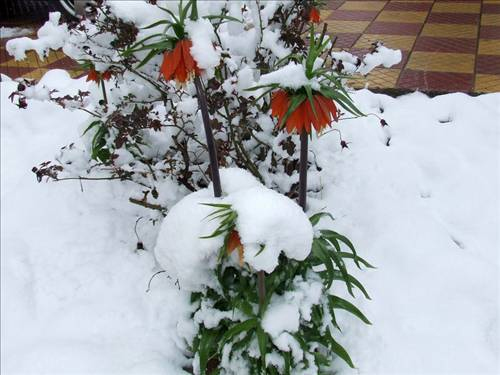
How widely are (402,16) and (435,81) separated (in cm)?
237

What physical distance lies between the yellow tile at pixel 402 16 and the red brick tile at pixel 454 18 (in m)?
0.11

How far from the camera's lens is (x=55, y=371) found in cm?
207

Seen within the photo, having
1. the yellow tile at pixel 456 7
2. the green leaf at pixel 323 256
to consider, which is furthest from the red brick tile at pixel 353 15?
the green leaf at pixel 323 256

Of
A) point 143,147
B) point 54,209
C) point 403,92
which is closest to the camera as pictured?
point 143,147

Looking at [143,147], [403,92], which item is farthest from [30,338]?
[403,92]

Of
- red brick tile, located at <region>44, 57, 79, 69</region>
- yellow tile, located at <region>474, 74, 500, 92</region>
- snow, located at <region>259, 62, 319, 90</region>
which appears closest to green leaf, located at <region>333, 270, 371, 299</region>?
snow, located at <region>259, 62, 319, 90</region>

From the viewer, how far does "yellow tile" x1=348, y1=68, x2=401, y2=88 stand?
4.14 m

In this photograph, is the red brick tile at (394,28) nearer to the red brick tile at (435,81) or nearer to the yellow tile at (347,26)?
the yellow tile at (347,26)

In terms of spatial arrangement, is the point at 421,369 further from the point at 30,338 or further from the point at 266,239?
the point at 30,338

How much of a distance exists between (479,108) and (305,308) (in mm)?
2345

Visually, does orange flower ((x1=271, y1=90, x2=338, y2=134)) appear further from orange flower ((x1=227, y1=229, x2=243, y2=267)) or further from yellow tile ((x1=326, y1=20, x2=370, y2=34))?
yellow tile ((x1=326, y1=20, x2=370, y2=34))

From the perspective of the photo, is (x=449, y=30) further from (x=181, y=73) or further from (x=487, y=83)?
(x=181, y=73)

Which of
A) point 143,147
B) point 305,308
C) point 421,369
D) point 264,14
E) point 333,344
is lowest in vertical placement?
point 421,369

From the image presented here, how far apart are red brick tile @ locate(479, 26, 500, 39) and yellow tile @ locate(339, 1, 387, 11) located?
60.3 inches
